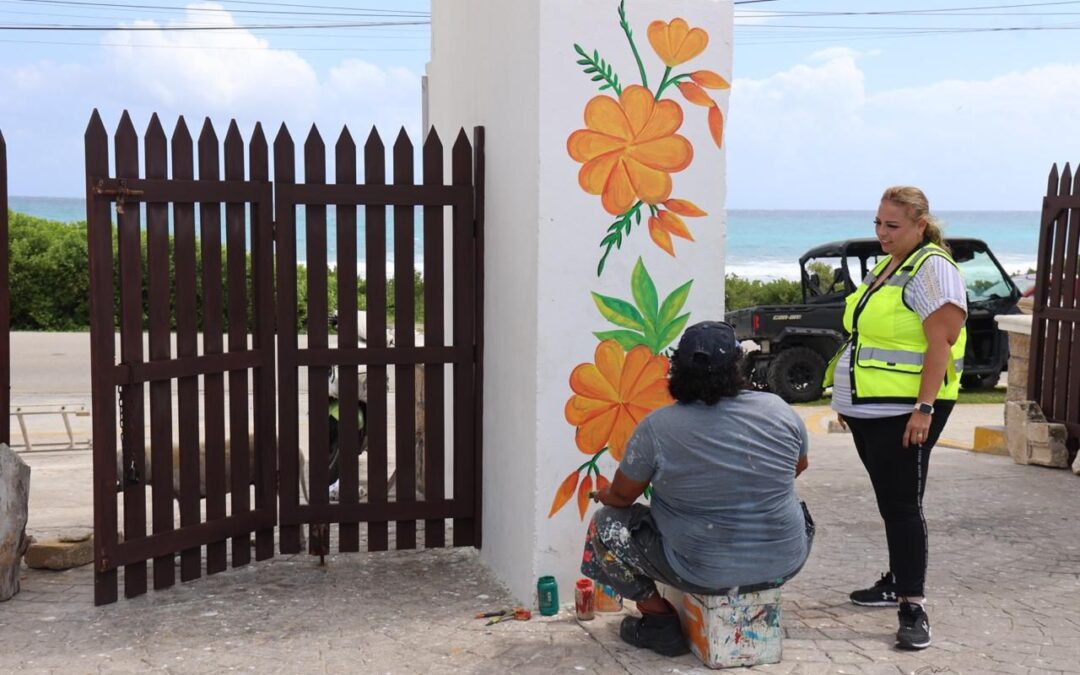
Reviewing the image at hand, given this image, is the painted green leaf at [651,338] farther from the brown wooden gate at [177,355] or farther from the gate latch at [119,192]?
the gate latch at [119,192]

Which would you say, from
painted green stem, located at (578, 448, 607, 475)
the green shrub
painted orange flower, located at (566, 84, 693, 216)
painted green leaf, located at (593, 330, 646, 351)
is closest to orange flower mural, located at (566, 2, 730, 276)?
painted orange flower, located at (566, 84, 693, 216)

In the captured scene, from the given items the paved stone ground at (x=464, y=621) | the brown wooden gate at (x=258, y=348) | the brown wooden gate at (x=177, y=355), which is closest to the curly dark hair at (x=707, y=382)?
the paved stone ground at (x=464, y=621)

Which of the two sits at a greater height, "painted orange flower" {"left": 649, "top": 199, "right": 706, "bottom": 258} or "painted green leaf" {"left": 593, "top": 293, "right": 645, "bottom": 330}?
"painted orange flower" {"left": 649, "top": 199, "right": 706, "bottom": 258}

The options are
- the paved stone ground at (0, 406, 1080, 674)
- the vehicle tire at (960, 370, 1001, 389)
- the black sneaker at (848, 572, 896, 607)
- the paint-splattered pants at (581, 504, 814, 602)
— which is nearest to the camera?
the paint-splattered pants at (581, 504, 814, 602)

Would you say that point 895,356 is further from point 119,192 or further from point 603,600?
point 119,192

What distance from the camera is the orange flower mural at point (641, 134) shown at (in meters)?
5.00

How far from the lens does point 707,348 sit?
13.8 ft

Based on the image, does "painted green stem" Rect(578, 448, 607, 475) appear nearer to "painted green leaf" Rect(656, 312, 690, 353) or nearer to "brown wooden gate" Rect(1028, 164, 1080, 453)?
"painted green leaf" Rect(656, 312, 690, 353)

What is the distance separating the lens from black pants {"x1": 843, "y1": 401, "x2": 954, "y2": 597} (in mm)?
4656

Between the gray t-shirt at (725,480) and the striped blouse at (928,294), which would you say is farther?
the striped blouse at (928,294)

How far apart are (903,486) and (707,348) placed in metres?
1.13

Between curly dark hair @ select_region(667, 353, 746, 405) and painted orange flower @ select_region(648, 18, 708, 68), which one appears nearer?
curly dark hair @ select_region(667, 353, 746, 405)

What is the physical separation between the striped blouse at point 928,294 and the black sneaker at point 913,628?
0.79 meters

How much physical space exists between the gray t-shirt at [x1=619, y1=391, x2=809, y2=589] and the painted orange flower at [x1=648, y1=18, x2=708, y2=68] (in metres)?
1.66
